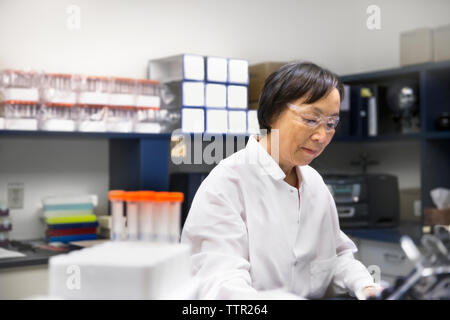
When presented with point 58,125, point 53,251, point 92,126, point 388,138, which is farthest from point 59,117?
point 388,138

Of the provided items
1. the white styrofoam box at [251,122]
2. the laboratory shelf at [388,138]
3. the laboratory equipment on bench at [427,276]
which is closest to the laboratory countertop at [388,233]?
the laboratory shelf at [388,138]

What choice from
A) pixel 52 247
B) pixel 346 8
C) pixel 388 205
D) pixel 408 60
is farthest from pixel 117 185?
pixel 346 8

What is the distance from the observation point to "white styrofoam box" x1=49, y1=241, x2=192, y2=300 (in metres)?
0.70

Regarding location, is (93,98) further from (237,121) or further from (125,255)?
(125,255)

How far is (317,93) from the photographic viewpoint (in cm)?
137

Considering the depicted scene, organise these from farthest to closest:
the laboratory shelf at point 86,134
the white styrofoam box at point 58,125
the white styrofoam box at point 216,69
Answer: the white styrofoam box at point 216,69
the white styrofoam box at point 58,125
the laboratory shelf at point 86,134

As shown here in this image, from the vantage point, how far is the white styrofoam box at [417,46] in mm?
3240

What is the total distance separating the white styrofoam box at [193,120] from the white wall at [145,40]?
443 millimetres

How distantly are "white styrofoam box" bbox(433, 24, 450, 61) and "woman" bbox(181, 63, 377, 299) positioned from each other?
2.01 metres

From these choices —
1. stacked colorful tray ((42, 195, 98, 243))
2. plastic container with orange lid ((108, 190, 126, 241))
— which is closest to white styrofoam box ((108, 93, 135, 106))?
stacked colorful tray ((42, 195, 98, 243))

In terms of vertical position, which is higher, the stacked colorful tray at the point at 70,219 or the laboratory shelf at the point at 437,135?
the laboratory shelf at the point at 437,135

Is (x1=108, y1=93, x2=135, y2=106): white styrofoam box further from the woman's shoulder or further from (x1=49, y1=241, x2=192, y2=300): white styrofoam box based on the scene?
(x1=49, y1=241, x2=192, y2=300): white styrofoam box

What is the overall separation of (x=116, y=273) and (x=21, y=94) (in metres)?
2.10

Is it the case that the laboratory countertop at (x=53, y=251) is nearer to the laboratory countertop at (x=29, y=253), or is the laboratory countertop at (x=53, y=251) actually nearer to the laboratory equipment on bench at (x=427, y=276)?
the laboratory countertop at (x=29, y=253)
